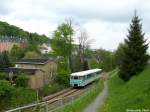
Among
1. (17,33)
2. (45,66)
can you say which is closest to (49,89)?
(45,66)

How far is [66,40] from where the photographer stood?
77625 mm

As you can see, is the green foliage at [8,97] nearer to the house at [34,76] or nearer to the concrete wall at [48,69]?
the house at [34,76]

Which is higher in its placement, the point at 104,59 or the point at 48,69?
the point at 104,59

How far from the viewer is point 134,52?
40.6 m

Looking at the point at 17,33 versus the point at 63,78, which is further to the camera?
the point at 17,33

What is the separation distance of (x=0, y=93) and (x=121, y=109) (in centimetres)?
2434

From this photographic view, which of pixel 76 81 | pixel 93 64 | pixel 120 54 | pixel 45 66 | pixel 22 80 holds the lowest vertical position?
pixel 76 81

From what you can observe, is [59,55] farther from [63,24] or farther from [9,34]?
[9,34]

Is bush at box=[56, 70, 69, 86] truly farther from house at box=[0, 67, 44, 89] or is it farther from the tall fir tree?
the tall fir tree

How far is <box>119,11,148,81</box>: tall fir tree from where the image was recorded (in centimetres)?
4066

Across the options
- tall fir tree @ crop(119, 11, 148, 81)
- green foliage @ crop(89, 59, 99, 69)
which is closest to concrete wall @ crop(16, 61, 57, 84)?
tall fir tree @ crop(119, 11, 148, 81)

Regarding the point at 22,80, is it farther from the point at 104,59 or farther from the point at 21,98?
the point at 104,59

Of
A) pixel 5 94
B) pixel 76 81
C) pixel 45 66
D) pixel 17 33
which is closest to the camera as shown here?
pixel 5 94

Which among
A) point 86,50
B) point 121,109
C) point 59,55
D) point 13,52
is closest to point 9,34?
point 13,52
